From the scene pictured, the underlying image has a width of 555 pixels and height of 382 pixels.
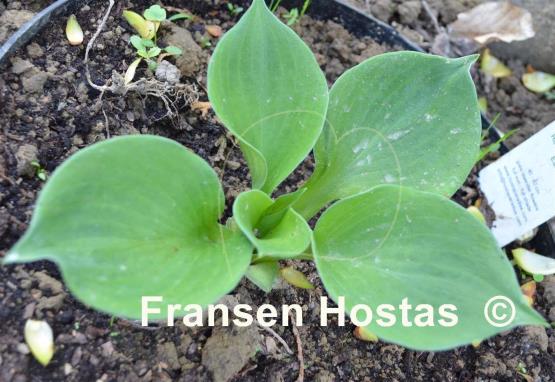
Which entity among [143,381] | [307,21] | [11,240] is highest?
[307,21]

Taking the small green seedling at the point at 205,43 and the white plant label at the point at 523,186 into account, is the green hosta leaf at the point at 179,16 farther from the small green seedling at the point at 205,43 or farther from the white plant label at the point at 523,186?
the white plant label at the point at 523,186

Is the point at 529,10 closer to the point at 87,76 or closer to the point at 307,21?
the point at 307,21

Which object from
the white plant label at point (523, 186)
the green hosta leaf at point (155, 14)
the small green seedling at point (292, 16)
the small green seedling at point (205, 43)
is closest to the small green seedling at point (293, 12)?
the small green seedling at point (292, 16)

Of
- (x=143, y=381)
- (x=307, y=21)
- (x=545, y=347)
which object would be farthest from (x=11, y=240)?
(x=545, y=347)

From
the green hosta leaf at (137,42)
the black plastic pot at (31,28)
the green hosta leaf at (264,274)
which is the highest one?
the black plastic pot at (31,28)

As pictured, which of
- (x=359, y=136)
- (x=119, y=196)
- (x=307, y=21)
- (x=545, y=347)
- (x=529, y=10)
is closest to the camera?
(x=119, y=196)

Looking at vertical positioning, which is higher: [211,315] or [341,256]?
[341,256]

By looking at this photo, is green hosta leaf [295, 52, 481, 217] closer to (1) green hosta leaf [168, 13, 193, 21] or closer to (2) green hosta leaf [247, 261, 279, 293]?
(2) green hosta leaf [247, 261, 279, 293]
